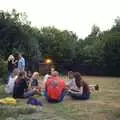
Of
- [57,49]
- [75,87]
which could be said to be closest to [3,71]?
[75,87]

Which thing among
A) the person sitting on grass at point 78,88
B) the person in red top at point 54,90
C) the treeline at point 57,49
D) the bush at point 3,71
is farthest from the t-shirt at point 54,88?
the treeline at point 57,49

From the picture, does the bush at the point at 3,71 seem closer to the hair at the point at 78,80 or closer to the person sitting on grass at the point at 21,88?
the person sitting on grass at the point at 21,88

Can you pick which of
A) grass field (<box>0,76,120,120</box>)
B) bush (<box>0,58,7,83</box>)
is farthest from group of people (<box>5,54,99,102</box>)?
bush (<box>0,58,7,83</box>)

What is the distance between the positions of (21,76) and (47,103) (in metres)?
1.74

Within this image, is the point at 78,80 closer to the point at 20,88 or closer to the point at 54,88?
the point at 54,88

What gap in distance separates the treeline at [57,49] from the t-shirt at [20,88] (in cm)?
1928

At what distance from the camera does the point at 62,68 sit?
45.2 m

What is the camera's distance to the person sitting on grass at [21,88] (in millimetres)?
Result: 17766

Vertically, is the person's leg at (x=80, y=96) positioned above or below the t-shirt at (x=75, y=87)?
below

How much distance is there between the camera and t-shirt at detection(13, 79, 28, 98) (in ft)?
58.2

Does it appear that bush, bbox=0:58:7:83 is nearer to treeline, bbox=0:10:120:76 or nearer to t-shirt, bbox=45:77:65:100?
t-shirt, bbox=45:77:65:100

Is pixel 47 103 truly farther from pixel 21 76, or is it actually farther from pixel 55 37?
pixel 55 37

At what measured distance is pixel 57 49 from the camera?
47.5 m

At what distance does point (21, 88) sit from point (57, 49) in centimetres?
2975
